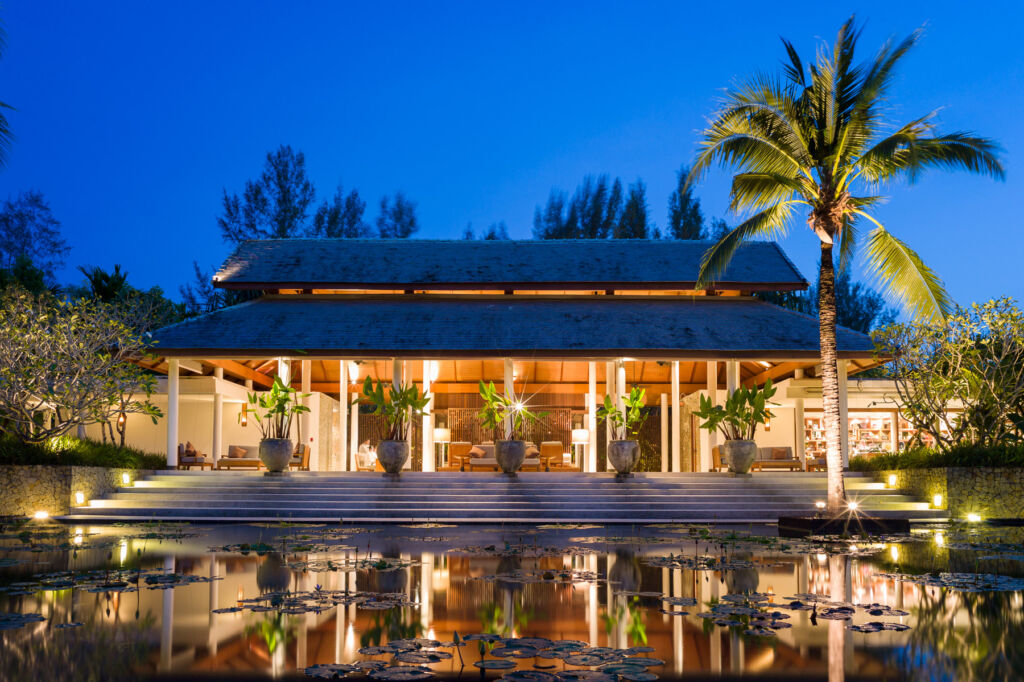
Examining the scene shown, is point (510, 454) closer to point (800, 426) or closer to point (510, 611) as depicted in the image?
point (800, 426)

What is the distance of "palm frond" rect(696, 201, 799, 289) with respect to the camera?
48.2 ft

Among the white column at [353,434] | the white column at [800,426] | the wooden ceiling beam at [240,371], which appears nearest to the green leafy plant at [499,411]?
the wooden ceiling beam at [240,371]

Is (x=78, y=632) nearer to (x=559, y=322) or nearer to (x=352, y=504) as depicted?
(x=352, y=504)

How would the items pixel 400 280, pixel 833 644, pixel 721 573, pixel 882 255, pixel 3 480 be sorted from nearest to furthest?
1. pixel 833 644
2. pixel 721 573
3. pixel 882 255
4. pixel 3 480
5. pixel 400 280

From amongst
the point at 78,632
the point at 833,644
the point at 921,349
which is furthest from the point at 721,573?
the point at 921,349

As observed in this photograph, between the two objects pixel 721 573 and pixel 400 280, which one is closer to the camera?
pixel 721 573

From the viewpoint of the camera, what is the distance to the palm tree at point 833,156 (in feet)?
44.0

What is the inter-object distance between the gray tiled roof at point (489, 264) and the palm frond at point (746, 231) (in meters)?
8.67

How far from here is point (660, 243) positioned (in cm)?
2752

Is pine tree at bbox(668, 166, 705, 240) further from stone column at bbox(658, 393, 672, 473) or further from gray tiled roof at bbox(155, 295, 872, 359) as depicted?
gray tiled roof at bbox(155, 295, 872, 359)

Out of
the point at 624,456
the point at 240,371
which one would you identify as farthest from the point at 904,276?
the point at 240,371

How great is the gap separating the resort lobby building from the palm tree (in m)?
5.63

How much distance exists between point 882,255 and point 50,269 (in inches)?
1565

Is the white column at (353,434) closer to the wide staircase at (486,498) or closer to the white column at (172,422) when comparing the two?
the white column at (172,422)
